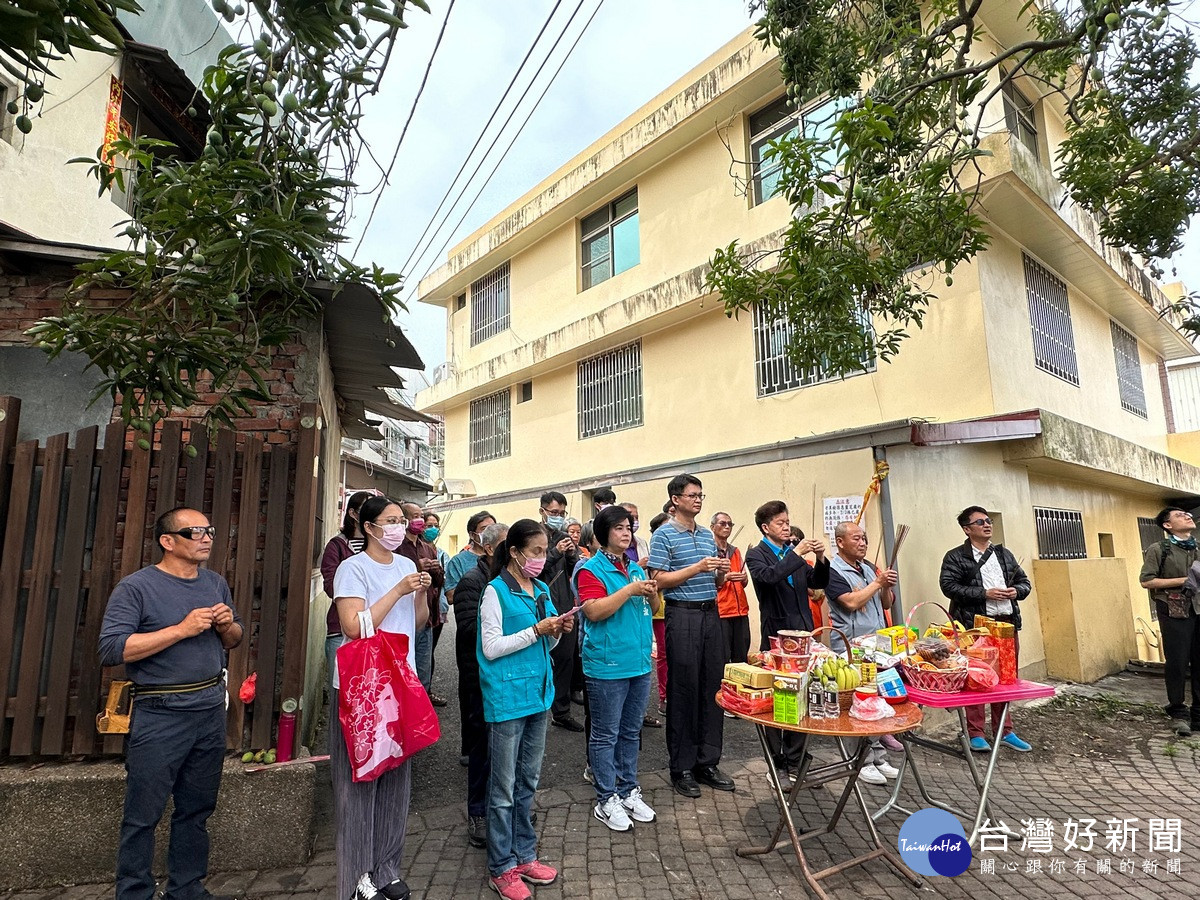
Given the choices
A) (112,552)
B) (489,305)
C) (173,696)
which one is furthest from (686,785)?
(489,305)

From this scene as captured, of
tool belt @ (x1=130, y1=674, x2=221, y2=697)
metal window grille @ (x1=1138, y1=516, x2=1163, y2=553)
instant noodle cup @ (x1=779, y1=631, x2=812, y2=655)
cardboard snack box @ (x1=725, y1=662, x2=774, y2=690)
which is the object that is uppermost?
metal window grille @ (x1=1138, y1=516, x2=1163, y2=553)

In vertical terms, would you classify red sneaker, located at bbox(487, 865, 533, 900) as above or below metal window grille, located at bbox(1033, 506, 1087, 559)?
below

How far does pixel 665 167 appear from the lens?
1143cm

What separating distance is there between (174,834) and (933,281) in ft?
27.1

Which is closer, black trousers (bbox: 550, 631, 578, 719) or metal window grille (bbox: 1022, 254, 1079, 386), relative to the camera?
black trousers (bbox: 550, 631, 578, 719)

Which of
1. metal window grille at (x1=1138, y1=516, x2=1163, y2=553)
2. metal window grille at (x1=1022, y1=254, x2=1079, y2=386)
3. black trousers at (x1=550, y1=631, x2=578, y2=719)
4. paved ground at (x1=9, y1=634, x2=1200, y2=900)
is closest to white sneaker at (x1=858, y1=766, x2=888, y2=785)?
paved ground at (x1=9, y1=634, x2=1200, y2=900)

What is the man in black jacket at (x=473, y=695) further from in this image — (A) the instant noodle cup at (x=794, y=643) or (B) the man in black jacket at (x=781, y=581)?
(B) the man in black jacket at (x=781, y=581)

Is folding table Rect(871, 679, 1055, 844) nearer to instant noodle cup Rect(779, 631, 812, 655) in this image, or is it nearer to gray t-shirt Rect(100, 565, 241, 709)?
instant noodle cup Rect(779, 631, 812, 655)

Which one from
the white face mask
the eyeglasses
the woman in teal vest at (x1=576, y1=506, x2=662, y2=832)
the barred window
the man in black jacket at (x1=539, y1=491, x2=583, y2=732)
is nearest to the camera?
the eyeglasses

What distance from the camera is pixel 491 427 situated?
15.9m

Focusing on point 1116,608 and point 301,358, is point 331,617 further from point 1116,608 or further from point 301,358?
point 1116,608

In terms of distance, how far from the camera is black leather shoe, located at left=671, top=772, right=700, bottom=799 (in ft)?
14.5

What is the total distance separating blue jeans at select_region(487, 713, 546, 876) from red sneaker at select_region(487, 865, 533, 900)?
26mm

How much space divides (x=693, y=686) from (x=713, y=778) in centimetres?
71
